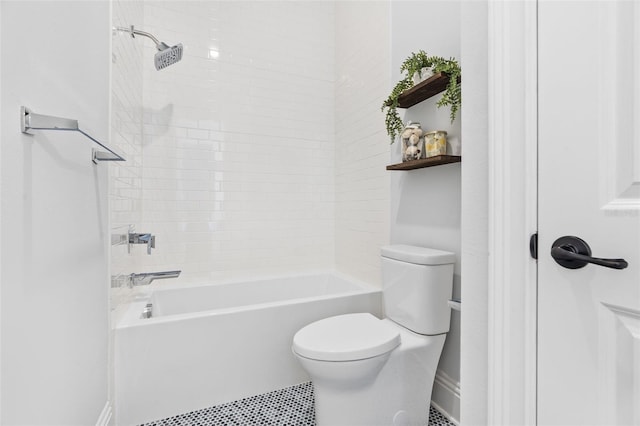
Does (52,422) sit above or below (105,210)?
below

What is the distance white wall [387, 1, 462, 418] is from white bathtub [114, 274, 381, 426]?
566mm

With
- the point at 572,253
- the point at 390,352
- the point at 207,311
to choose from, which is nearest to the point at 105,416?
the point at 207,311

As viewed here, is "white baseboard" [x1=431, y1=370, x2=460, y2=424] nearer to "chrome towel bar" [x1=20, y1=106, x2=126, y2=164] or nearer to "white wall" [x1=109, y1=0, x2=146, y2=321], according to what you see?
"white wall" [x1=109, y1=0, x2=146, y2=321]

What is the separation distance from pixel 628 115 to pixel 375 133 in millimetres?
1603

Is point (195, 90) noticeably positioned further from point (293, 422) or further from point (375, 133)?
point (293, 422)

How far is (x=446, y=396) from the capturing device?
5.08 feet

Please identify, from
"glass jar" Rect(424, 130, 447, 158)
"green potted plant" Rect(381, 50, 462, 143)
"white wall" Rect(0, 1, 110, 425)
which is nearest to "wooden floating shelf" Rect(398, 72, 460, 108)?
"green potted plant" Rect(381, 50, 462, 143)

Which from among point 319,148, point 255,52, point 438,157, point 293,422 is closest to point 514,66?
point 438,157

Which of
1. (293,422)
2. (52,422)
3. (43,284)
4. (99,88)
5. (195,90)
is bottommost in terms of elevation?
(293,422)

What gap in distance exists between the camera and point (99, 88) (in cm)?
124

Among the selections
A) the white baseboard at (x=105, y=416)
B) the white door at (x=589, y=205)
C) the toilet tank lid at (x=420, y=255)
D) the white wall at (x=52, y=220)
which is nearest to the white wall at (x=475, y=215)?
the white door at (x=589, y=205)

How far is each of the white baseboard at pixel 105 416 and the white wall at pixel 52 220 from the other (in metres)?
0.07

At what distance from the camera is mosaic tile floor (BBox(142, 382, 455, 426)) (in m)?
1.49

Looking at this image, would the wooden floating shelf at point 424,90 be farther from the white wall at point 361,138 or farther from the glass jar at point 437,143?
the white wall at point 361,138
